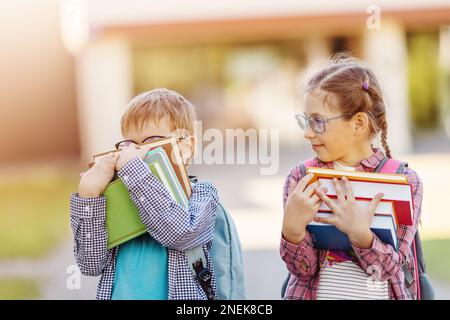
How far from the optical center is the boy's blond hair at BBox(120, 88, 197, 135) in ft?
8.08

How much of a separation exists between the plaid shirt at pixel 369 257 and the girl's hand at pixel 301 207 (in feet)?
0.21

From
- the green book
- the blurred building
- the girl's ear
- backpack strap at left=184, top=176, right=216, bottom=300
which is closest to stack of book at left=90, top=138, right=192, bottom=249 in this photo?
the green book

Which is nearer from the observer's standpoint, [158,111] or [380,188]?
[380,188]

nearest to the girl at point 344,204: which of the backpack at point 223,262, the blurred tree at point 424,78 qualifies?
the backpack at point 223,262

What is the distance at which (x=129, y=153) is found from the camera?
2316 mm

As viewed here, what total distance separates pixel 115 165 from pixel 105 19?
10523mm

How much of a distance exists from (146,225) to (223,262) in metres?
0.29

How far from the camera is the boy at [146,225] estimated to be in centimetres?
225

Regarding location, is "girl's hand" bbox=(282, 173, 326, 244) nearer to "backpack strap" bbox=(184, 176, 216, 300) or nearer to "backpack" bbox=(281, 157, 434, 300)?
"backpack" bbox=(281, 157, 434, 300)

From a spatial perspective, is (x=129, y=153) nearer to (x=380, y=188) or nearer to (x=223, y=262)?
(x=223, y=262)

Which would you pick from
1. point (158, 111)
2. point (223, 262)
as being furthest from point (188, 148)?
point (223, 262)

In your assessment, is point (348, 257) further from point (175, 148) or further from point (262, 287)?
point (262, 287)

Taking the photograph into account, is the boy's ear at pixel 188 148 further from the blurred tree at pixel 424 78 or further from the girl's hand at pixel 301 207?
the blurred tree at pixel 424 78

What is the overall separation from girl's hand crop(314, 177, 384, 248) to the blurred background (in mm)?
7488
